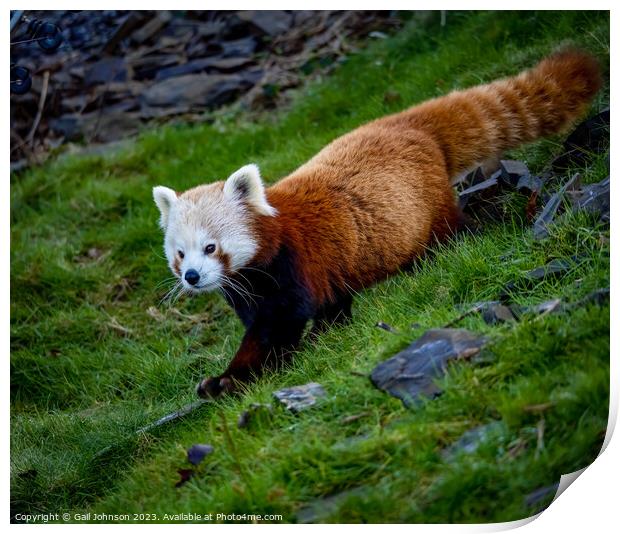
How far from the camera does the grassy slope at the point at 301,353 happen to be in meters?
2.87

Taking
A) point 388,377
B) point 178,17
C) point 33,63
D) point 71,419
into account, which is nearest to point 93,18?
point 178,17

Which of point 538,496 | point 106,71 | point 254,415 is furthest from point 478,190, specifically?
point 106,71

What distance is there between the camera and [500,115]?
177 inches

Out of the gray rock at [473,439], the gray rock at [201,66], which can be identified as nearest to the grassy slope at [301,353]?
the gray rock at [473,439]

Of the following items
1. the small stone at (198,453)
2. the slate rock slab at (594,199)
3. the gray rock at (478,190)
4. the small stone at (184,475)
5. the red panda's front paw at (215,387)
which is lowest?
the red panda's front paw at (215,387)

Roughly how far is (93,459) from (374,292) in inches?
61.0

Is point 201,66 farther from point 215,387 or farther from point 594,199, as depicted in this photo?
point 594,199

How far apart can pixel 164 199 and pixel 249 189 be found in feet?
1.38

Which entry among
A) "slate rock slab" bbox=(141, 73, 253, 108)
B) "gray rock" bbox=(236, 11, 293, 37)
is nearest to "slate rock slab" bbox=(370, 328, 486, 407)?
"gray rock" bbox=(236, 11, 293, 37)

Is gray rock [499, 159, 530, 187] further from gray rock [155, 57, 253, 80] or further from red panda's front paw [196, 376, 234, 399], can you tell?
gray rock [155, 57, 253, 80]

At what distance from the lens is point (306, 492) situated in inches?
116

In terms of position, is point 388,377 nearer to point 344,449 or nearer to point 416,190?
point 344,449

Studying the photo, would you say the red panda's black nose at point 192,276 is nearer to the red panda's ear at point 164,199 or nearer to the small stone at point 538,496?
the red panda's ear at point 164,199

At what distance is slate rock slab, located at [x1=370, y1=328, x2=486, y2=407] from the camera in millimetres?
3080
